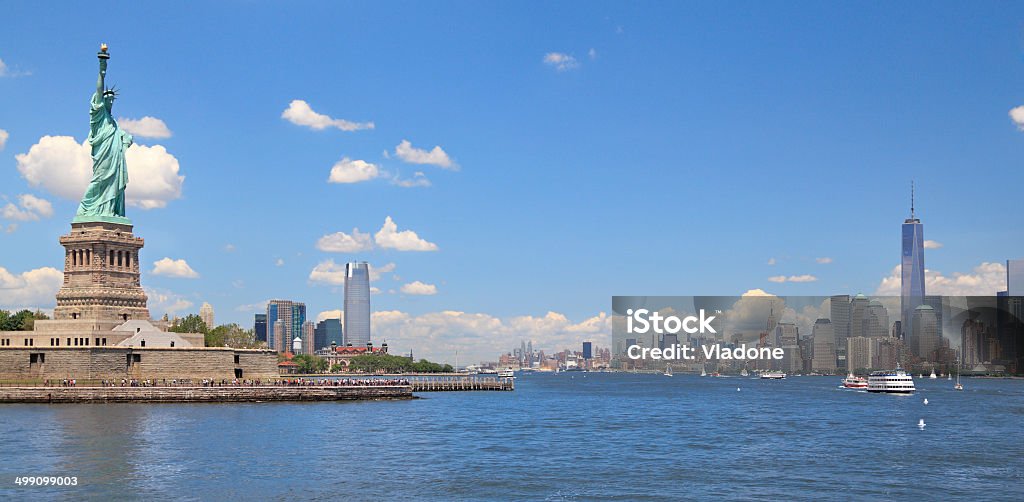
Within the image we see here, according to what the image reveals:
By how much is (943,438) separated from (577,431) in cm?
3202

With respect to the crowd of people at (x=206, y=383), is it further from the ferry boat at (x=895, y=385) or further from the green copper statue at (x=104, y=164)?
the ferry boat at (x=895, y=385)

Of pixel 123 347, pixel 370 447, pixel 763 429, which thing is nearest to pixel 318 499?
pixel 370 447

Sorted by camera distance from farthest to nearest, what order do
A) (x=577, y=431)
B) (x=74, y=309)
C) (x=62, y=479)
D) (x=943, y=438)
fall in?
(x=74, y=309) < (x=577, y=431) < (x=943, y=438) < (x=62, y=479)

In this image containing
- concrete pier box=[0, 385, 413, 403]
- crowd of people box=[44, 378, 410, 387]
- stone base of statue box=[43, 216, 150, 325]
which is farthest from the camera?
stone base of statue box=[43, 216, 150, 325]

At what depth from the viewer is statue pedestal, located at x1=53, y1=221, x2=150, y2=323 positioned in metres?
124

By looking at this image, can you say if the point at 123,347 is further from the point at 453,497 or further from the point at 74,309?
the point at 453,497

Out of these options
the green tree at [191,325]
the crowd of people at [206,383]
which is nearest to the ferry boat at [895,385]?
the crowd of people at [206,383]

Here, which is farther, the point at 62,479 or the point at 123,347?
the point at 123,347

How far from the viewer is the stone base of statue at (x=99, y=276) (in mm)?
123750

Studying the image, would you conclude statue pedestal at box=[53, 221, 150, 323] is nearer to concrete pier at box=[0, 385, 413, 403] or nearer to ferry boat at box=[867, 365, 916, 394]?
concrete pier at box=[0, 385, 413, 403]

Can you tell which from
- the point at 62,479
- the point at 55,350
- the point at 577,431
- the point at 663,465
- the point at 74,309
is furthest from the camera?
the point at 74,309

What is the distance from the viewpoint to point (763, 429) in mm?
93812

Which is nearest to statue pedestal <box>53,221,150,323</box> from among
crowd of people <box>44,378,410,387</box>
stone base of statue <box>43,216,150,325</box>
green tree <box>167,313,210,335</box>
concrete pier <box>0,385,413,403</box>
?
stone base of statue <box>43,216,150,325</box>

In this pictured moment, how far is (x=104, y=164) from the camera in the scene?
427 feet
